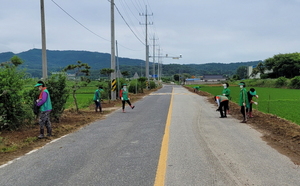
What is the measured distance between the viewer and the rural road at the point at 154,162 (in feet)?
15.8

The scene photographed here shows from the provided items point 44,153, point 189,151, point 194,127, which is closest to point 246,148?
point 189,151

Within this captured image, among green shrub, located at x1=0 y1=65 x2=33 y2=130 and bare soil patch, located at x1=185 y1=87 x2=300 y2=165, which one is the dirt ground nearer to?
bare soil patch, located at x1=185 y1=87 x2=300 y2=165

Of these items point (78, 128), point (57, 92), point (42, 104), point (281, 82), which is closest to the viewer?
point (42, 104)

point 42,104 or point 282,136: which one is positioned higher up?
point 42,104

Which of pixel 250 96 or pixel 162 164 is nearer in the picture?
pixel 162 164

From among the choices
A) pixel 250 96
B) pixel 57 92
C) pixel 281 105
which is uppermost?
pixel 57 92

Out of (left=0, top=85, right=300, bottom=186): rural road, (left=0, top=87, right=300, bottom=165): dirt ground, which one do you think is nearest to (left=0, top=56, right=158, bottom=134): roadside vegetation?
(left=0, top=87, right=300, bottom=165): dirt ground

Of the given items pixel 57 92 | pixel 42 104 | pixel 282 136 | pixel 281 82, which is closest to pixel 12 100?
pixel 42 104

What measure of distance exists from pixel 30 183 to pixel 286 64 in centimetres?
7846

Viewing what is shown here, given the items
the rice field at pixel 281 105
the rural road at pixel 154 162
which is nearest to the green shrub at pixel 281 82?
the rice field at pixel 281 105

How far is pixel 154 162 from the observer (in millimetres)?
5773

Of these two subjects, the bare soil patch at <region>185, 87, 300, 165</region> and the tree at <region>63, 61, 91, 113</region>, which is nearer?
the bare soil patch at <region>185, 87, 300, 165</region>

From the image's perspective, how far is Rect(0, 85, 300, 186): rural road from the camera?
480cm

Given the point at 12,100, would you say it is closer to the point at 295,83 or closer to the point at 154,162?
the point at 154,162
